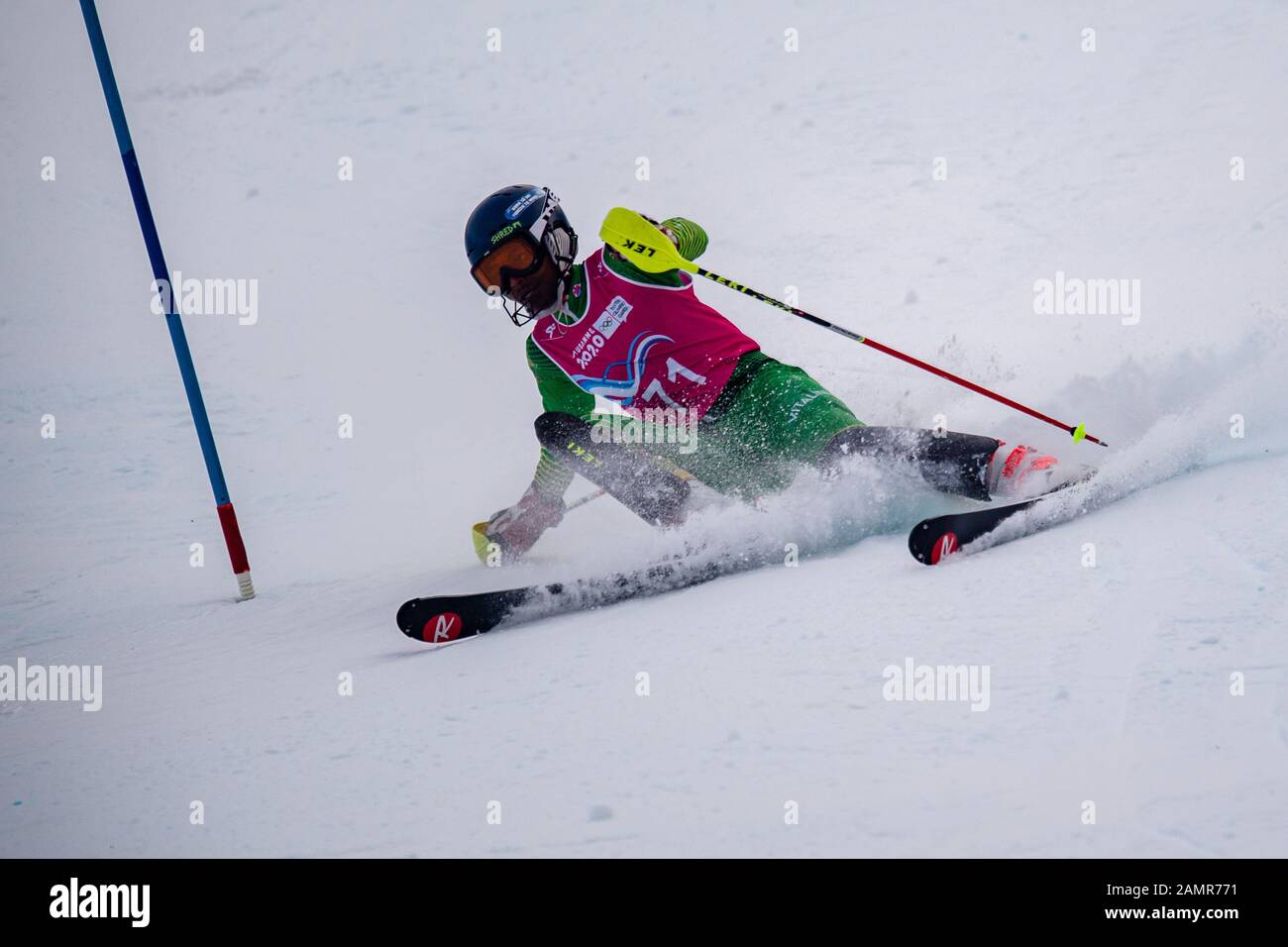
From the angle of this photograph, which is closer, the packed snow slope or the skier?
the packed snow slope

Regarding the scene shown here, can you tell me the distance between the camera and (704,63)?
866cm

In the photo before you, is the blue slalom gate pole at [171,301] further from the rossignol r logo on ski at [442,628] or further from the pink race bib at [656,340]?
the pink race bib at [656,340]

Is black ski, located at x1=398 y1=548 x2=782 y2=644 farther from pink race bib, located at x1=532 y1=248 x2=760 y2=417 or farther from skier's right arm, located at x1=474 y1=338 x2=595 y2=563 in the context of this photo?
skier's right arm, located at x1=474 y1=338 x2=595 y2=563

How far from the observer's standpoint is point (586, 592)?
3.19 m

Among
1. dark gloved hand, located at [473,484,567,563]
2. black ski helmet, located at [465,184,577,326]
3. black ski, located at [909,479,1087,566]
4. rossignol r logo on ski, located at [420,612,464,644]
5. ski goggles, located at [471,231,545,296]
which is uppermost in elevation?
black ski helmet, located at [465,184,577,326]

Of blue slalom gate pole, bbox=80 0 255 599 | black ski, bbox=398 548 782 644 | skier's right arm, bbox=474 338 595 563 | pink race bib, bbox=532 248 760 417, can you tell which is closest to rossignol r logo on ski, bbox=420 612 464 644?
black ski, bbox=398 548 782 644

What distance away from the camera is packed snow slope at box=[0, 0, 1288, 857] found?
2016 millimetres

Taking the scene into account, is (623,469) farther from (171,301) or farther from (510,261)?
(171,301)

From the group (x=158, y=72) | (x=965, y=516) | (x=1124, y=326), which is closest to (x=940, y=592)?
(x=965, y=516)

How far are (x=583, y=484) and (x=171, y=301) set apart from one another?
2116 millimetres

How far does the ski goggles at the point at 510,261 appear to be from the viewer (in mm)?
3416

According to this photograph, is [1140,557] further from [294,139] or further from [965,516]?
[294,139]

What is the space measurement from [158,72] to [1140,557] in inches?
359

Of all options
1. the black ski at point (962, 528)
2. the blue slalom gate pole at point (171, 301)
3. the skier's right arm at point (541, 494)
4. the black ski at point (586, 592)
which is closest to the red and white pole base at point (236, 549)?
the blue slalom gate pole at point (171, 301)
